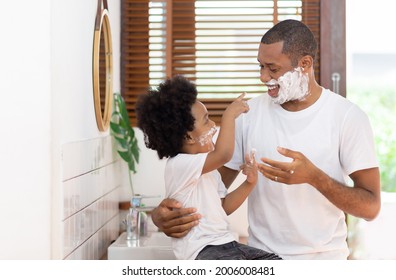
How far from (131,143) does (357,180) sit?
→ 1327 millimetres

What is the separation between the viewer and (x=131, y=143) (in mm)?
3012

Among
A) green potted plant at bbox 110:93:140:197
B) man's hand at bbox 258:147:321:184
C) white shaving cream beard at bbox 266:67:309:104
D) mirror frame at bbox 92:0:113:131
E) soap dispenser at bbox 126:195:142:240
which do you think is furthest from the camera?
green potted plant at bbox 110:93:140:197

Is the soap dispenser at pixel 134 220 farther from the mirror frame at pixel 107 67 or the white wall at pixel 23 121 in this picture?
the white wall at pixel 23 121

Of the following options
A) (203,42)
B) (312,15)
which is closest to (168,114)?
(203,42)

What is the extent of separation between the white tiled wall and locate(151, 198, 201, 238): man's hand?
0.30m

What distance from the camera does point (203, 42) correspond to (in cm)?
318

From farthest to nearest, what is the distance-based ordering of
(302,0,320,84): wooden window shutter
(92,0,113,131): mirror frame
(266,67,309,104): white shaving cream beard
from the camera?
(302,0,320,84): wooden window shutter, (92,0,113,131): mirror frame, (266,67,309,104): white shaving cream beard

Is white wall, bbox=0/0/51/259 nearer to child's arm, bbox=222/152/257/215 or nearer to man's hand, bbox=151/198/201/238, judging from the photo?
man's hand, bbox=151/198/201/238

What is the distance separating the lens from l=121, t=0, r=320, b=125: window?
317 cm

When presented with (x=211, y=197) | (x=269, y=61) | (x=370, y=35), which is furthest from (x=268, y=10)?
(x=370, y=35)

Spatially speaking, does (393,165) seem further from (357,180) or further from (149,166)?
(357,180)

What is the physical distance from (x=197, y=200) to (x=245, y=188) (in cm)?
15

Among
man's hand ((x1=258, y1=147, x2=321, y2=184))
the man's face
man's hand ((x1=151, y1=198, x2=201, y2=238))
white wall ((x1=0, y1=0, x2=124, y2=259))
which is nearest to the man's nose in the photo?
the man's face

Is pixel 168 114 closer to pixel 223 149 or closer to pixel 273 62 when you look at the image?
pixel 223 149
